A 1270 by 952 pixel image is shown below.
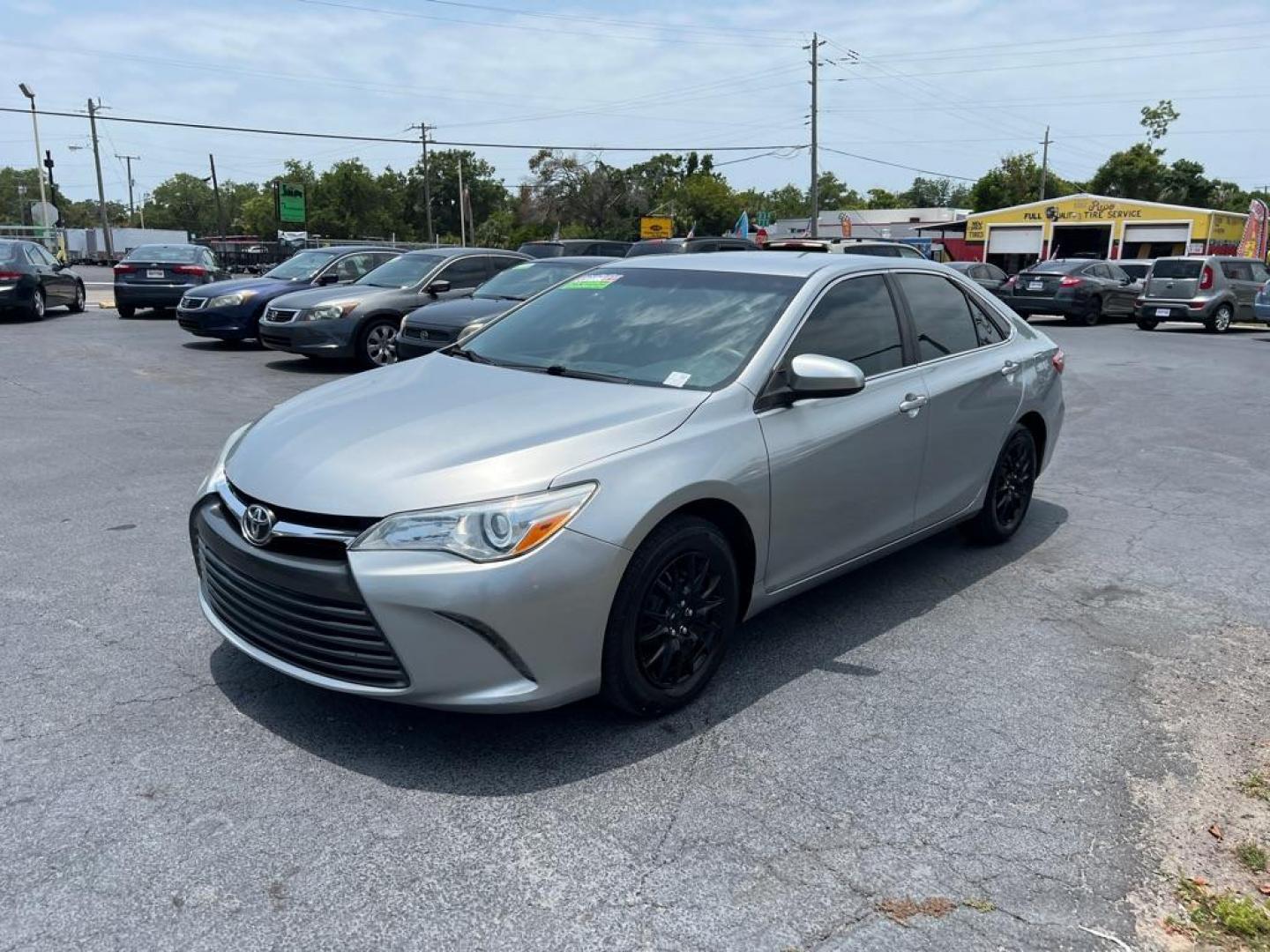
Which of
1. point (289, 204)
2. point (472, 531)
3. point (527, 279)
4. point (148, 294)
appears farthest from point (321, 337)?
point (289, 204)

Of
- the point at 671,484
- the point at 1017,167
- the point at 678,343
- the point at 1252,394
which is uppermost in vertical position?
the point at 1017,167

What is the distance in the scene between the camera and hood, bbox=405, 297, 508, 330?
35.7 ft

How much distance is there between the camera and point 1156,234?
1885 inches

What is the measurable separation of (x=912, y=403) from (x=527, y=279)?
315 inches

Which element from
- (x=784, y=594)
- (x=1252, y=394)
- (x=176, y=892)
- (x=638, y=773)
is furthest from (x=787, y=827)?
(x=1252, y=394)

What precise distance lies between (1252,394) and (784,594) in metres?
10.9

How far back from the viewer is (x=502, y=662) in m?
3.13

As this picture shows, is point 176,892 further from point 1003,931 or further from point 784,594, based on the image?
point 784,594

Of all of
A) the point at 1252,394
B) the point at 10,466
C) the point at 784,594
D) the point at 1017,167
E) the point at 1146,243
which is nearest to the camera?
the point at 784,594

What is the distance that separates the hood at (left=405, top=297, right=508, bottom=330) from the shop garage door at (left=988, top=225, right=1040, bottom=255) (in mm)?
46695

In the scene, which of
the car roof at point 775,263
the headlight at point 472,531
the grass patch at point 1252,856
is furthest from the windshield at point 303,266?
the grass patch at point 1252,856

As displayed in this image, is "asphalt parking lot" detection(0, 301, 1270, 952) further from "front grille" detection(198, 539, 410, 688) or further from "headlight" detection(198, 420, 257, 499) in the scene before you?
"headlight" detection(198, 420, 257, 499)

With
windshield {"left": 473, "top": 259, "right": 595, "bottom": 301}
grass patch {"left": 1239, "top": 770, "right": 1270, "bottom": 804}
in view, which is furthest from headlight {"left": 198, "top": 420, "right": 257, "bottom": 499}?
windshield {"left": 473, "top": 259, "right": 595, "bottom": 301}

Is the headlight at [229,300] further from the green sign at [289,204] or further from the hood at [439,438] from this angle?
the green sign at [289,204]
